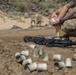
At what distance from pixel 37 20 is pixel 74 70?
44.8 ft

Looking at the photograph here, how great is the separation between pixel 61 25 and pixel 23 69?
198 centimetres

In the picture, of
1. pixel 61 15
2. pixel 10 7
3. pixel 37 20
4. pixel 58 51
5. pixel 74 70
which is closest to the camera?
pixel 74 70

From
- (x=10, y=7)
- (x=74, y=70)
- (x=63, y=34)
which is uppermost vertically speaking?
(x=10, y=7)

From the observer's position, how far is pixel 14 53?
19.0 feet

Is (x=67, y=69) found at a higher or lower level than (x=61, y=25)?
lower

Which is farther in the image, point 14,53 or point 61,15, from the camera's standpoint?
point 61,15

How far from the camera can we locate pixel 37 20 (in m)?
18.8

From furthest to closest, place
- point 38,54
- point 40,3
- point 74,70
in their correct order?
point 40,3, point 38,54, point 74,70

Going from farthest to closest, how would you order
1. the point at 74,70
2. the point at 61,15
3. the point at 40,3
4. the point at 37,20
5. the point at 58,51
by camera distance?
the point at 40,3 → the point at 37,20 → the point at 61,15 → the point at 58,51 → the point at 74,70

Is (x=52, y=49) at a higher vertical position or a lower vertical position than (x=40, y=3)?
lower

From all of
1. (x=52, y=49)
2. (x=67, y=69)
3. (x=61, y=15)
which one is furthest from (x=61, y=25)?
(x=67, y=69)

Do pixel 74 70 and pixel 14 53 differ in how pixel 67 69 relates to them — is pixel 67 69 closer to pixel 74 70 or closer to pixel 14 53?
pixel 74 70

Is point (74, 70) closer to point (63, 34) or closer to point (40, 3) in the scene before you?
point (63, 34)

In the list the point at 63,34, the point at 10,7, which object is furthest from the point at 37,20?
the point at 63,34
